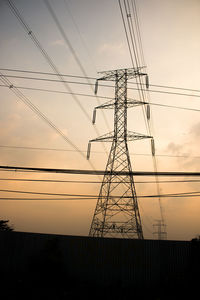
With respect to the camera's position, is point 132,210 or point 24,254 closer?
point 24,254

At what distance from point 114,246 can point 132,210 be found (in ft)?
9.72

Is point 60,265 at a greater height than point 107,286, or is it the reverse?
point 60,265

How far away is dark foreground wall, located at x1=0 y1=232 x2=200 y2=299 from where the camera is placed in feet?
43.0

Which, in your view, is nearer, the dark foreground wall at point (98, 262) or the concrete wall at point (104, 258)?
the dark foreground wall at point (98, 262)

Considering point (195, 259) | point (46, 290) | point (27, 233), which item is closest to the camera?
point (46, 290)

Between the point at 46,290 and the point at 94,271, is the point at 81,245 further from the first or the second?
the point at 46,290

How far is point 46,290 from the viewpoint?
1170cm

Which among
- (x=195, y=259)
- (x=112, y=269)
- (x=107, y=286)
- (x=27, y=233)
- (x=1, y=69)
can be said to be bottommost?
(x=107, y=286)

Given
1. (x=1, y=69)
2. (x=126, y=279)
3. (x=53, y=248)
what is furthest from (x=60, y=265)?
(x=1, y=69)

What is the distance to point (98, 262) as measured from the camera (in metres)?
14.1

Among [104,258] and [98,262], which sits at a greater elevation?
[104,258]

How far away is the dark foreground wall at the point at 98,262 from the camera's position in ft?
43.0

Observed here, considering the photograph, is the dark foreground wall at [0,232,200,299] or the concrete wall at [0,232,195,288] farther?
the concrete wall at [0,232,195,288]

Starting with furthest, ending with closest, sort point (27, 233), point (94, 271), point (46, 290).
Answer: point (27, 233) < point (94, 271) < point (46, 290)
